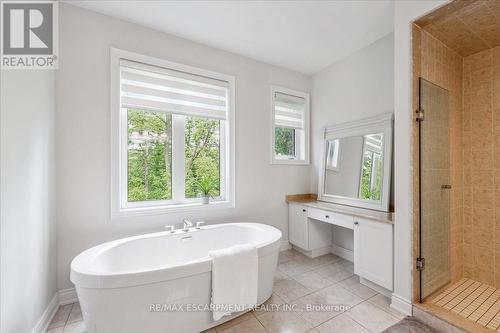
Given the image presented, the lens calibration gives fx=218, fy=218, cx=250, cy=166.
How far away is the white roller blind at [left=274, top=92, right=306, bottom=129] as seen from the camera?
10.7 ft

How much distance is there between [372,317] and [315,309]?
449 millimetres

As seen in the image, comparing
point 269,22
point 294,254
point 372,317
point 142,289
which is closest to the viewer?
point 142,289

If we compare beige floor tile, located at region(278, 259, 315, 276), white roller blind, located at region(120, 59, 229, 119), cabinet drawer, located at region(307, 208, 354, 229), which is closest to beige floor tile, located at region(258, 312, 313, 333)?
beige floor tile, located at region(278, 259, 315, 276)

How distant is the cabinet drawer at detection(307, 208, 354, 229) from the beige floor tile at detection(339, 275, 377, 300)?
567mm

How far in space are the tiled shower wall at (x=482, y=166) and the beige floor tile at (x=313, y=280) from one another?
147 centimetres

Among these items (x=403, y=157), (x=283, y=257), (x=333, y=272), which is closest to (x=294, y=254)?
(x=283, y=257)

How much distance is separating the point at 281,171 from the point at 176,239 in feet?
5.62

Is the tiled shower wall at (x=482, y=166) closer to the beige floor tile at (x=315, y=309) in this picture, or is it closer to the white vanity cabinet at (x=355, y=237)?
the white vanity cabinet at (x=355, y=237)

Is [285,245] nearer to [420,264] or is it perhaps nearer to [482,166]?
[420,264]

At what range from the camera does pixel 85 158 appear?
2.06m

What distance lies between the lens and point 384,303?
6.48 ft

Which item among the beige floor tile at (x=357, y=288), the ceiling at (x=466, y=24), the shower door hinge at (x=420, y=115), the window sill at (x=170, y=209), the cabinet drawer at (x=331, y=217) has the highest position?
the ceiling at (x=466, y=24)

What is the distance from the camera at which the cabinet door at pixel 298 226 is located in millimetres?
2986

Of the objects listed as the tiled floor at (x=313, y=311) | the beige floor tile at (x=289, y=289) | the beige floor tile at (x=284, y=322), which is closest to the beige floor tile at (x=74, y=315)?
the tiled floor at (x=313, y=311)
